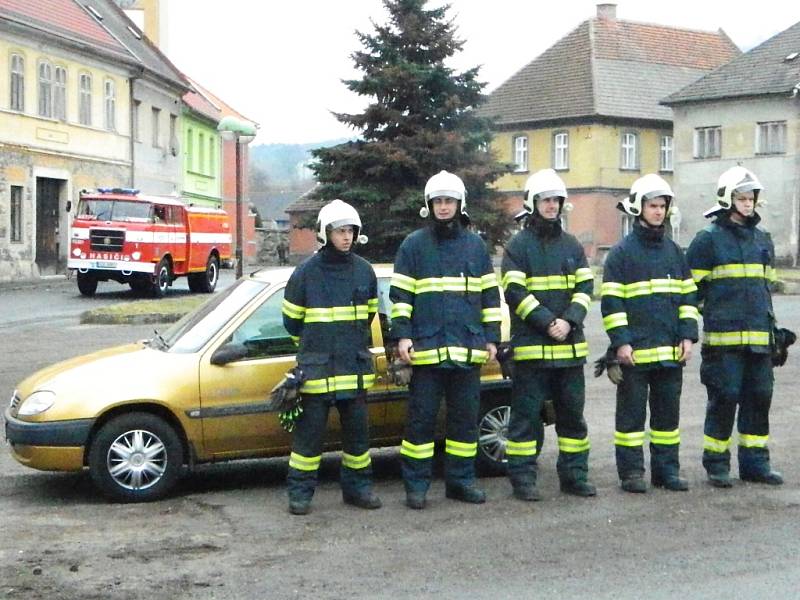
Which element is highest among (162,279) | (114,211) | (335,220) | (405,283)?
(114,211)

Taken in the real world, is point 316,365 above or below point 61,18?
below

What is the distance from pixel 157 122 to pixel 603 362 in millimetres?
39918

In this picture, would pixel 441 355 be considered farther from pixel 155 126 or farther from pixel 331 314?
pixel 155 126

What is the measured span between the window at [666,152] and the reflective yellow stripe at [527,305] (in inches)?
2185

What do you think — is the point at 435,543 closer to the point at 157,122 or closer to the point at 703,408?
the point at 703,408

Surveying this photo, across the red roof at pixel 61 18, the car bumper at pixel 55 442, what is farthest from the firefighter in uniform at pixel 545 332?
the red roof at pixel 61 18

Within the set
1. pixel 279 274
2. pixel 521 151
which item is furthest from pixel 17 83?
pixel 521 151

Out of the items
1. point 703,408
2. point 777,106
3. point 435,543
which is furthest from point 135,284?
point 777,106

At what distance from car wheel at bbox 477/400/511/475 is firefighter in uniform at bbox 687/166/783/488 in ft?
4.45

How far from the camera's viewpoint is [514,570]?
654 cm

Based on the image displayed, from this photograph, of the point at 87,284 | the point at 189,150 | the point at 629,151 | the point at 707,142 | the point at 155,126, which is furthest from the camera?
the point at 629,151

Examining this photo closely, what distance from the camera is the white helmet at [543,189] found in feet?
27.3

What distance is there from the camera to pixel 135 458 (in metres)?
8.31

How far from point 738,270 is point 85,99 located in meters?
33.9
